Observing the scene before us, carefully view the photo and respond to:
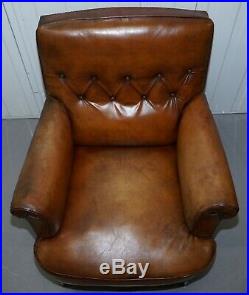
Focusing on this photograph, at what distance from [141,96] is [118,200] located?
1.56 ft

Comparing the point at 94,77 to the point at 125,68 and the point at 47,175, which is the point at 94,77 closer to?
the point at 125,68

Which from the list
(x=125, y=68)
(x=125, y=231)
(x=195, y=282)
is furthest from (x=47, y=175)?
(x=195, y=282)

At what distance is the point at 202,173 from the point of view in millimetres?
1424

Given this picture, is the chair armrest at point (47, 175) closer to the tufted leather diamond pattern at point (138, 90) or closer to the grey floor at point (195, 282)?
the tufted leather diamond pattern at point (138, 90)

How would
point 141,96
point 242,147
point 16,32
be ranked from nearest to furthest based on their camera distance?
point 141,96, point 16,32, point 242,147

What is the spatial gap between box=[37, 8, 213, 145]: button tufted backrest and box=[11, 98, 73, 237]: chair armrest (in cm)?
10

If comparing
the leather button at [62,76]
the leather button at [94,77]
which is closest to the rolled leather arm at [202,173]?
the leather button at [94,77]

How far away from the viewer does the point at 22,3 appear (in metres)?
1.82

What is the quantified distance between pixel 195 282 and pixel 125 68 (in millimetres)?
1051

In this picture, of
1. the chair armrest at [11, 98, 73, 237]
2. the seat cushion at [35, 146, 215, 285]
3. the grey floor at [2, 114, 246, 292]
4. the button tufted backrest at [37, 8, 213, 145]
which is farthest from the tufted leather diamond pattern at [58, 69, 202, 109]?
the grey floor at [2, 114, 246, 292]

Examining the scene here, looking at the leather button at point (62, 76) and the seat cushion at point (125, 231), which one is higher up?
the leather button at point (62, 76)

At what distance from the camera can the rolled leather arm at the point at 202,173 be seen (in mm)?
1337

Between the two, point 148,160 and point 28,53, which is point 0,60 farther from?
point 148,160

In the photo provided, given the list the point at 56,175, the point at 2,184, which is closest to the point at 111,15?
the point at 56,175
